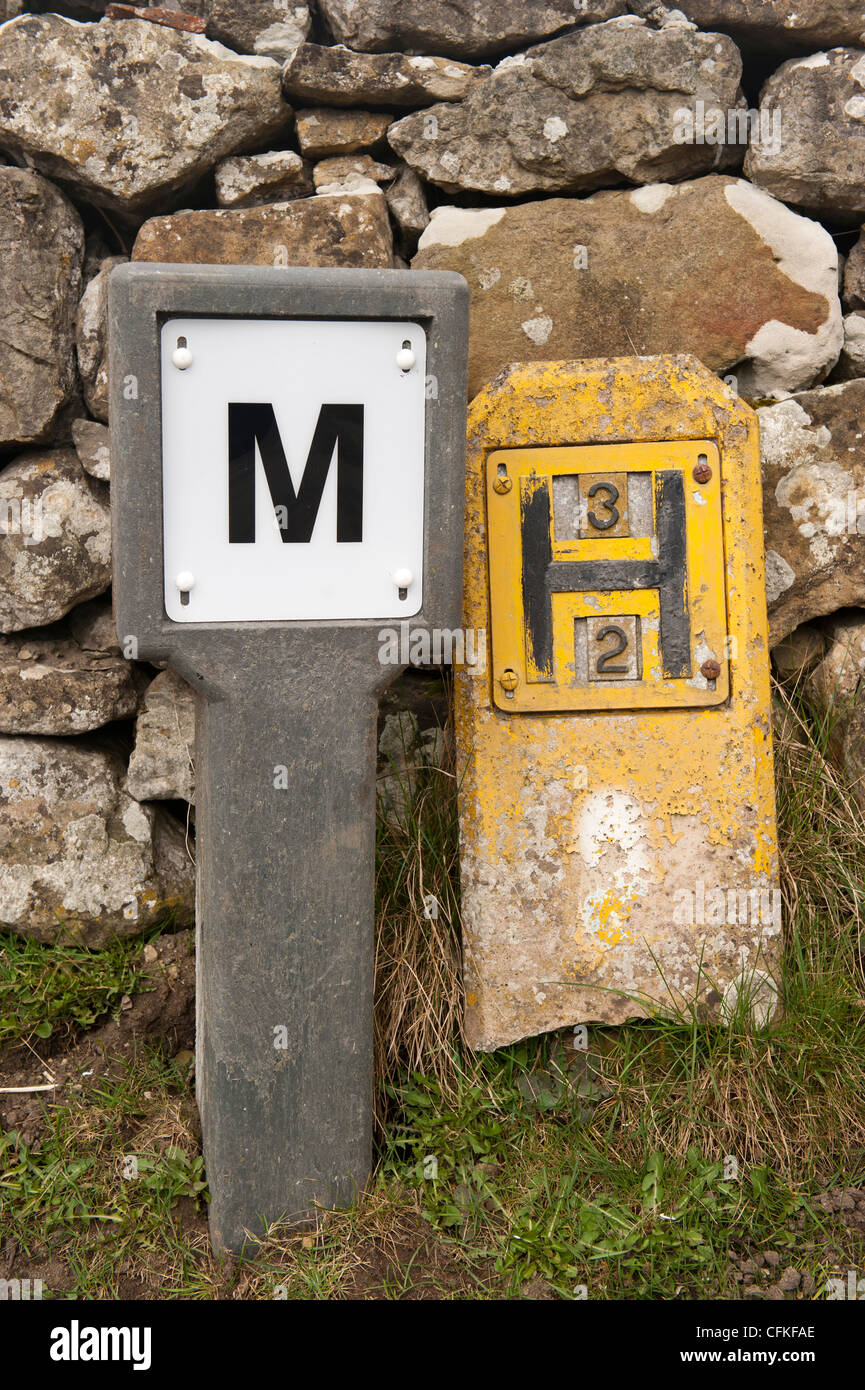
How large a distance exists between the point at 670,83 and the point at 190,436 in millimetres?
1699

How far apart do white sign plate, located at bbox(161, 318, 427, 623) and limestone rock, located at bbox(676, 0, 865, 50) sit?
152 cm

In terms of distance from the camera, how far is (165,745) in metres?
2.66

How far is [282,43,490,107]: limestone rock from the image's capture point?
2537 millimetres

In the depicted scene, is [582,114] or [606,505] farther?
[582,114]

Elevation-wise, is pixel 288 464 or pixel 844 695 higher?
pixel 288 464

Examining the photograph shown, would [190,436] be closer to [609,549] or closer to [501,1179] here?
[609,549]

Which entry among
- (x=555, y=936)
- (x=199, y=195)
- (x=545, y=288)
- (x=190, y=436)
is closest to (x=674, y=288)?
(x=545, y=288)

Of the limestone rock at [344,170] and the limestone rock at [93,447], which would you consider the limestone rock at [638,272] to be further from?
the limestone rock at [93,447]

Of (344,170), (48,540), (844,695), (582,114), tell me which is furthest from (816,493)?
(48,540)

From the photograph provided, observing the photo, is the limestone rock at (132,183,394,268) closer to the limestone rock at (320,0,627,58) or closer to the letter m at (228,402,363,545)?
the limestone rock at (320,0,627,58)

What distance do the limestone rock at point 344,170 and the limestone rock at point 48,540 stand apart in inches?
38.2

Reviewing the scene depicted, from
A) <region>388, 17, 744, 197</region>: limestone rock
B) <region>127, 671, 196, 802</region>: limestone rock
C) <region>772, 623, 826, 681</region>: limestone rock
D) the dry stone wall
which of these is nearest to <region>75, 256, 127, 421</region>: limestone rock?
the dry stone wall

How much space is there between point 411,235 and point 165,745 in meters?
1.48

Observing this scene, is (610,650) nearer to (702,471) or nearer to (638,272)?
(702,471)
